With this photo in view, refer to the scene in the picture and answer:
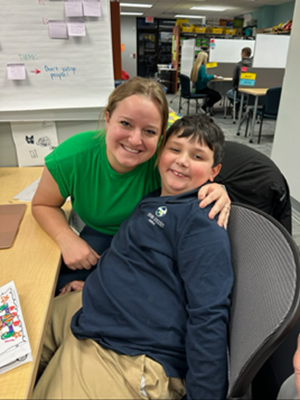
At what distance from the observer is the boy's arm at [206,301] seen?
2.14 ft

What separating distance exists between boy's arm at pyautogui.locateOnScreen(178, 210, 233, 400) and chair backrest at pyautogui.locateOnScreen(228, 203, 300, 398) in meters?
0.03

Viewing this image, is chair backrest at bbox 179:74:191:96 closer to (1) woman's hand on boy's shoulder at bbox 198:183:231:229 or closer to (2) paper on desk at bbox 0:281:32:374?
(1) woman's hand on boy's shoulder at bbox 198:183:231:229

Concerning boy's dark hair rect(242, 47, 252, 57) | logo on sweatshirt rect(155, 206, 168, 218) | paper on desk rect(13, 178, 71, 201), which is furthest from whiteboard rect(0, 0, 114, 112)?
boy's dark hair rect(242, 47, 252, 57)

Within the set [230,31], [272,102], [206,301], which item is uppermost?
[230,31]

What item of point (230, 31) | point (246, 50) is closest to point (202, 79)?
point (246, 50)

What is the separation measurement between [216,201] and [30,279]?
1.91 feet

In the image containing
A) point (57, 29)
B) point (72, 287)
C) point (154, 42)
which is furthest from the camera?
point (154, 42)

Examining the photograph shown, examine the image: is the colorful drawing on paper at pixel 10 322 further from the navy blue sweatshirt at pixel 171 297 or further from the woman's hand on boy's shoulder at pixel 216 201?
the woman's hand on boy's shoulder at pixel 216 201

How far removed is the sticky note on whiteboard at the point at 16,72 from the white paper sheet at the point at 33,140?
0.24 m

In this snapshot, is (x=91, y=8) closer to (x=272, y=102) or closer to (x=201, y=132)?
(x=201, y=132)

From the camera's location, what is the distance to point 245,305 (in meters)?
0.66

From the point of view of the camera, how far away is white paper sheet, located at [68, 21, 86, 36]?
1421mm

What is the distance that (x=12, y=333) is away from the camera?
0.66 meters

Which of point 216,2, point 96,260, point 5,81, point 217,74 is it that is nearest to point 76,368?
point 96,260
